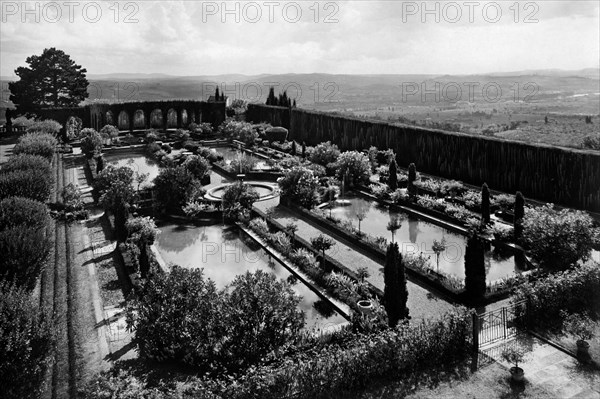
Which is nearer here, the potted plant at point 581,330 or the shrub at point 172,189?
the potted plant at point 581,330

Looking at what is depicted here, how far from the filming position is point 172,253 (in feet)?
57.7

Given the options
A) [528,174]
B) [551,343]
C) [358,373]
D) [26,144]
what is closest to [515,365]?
[551,343]

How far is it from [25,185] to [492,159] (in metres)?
21.3

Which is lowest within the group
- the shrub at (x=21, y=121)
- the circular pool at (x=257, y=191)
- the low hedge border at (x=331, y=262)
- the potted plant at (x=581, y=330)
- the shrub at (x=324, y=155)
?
the potted plant at (x=581, y=330)

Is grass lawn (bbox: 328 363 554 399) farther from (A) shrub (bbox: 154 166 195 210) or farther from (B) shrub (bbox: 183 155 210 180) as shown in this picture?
(B) shrub (bbox: 183 155 210 180)

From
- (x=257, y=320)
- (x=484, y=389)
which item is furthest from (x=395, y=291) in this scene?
(x=257, y=320)

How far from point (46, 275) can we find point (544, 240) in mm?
14253

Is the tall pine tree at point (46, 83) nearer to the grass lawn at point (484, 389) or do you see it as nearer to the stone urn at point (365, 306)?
the stone urn at point (365, 306)

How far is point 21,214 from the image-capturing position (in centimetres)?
1580

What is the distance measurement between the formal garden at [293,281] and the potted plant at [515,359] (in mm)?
857

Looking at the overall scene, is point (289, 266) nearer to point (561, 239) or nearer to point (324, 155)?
point (561, 239)

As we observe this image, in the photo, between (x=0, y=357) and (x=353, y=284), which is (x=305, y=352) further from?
(x=0, y=357)

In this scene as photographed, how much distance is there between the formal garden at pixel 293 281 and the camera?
9641 mm

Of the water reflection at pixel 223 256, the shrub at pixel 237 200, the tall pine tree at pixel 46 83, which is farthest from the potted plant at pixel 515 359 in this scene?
the tall pine tree at pixel 46 83
